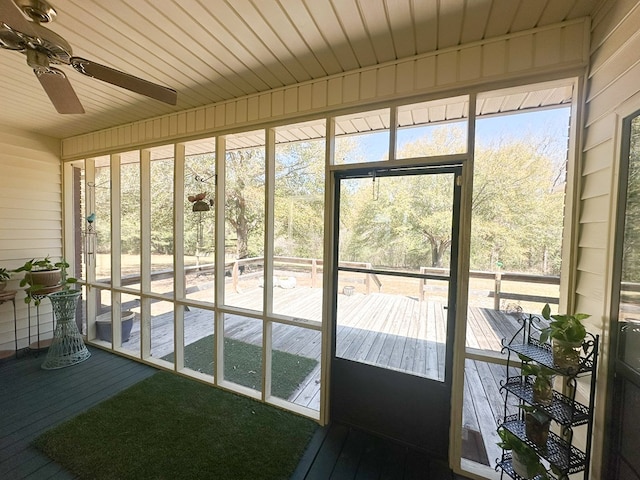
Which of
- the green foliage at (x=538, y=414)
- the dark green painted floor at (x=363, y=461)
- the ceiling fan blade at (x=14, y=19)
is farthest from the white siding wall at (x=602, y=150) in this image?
the ceiling fan blade at (x=14, y=19)

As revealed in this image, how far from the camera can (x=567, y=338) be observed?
4.32ft

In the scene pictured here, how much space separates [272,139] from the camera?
2490mm

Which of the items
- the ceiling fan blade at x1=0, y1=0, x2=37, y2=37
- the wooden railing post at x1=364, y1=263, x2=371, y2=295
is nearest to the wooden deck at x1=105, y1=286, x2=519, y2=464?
the wooden railing post at x1=364, y1=263, x2=371, y2=295

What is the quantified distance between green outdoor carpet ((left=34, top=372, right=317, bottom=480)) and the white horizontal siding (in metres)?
2.63

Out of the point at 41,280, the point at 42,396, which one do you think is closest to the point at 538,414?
the point at 42,396

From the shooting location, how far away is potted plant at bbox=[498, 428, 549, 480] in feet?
4.24

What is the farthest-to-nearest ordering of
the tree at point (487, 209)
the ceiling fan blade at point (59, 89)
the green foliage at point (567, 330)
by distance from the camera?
the tree at point (487, 209) < the ceiling fan blade at point (59, 89) < the green foliage at point (567, 330)

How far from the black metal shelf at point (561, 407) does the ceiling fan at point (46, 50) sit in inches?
108

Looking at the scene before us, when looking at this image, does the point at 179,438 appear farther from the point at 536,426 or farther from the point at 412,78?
Answer: the point at 412,78

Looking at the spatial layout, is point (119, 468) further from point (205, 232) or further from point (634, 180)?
point (634, 180)

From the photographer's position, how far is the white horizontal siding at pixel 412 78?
157 centimetres

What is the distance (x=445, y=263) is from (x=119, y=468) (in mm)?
2650

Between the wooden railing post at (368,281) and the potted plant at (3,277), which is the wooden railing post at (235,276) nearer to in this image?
the wooden railing post at (368,281)

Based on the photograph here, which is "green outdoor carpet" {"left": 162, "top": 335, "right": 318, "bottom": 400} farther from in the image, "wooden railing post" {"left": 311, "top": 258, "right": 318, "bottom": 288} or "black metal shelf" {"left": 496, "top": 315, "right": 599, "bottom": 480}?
"black metal shelf" {"left": 496, "top": 315, "right": 599, "bottom": 480}
